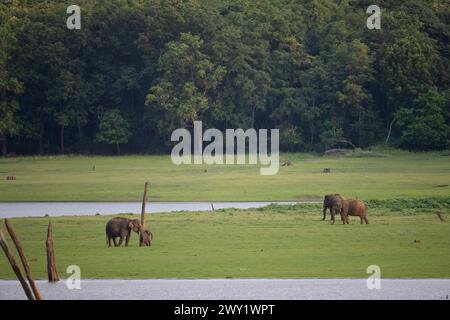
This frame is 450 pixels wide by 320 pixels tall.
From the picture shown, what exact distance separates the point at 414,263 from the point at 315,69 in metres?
44.8

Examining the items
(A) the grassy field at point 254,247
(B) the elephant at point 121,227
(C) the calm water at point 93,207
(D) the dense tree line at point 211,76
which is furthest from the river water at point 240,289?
(D) the dense tree line at point 211,76

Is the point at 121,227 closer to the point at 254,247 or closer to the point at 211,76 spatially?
the point at 254,247

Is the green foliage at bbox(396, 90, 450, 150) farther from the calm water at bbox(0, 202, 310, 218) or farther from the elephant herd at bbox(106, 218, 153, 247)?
the elephant herd at bbox(106, 218, 153, 247)

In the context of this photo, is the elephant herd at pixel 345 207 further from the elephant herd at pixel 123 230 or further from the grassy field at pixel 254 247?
the elephant herd at pixel 123 230

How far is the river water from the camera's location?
800 inches

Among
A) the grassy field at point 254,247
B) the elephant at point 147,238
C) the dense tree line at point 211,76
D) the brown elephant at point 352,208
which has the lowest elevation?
the grassy field at point 254,247

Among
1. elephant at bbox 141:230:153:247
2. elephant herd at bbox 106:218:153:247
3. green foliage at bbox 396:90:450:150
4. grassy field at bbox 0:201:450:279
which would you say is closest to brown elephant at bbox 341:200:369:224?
grassy field at bbox 0:201:450:279

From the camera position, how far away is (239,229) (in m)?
29.0

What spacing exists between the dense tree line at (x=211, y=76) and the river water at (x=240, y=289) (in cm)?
4105

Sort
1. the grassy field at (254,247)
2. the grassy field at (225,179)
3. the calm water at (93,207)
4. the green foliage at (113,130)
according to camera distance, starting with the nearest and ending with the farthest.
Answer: the grassy field at (254,247), the calm water at (93,207), the grassy field at (225,179), the green foliage at (113,130)

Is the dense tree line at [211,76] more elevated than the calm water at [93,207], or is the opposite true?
the dense tree line at [211,76]

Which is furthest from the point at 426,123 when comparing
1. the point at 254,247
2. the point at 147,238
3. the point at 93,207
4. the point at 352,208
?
the point at 147,238

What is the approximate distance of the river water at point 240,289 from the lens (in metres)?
20.3

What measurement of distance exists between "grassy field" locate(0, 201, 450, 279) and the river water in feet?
1.68
